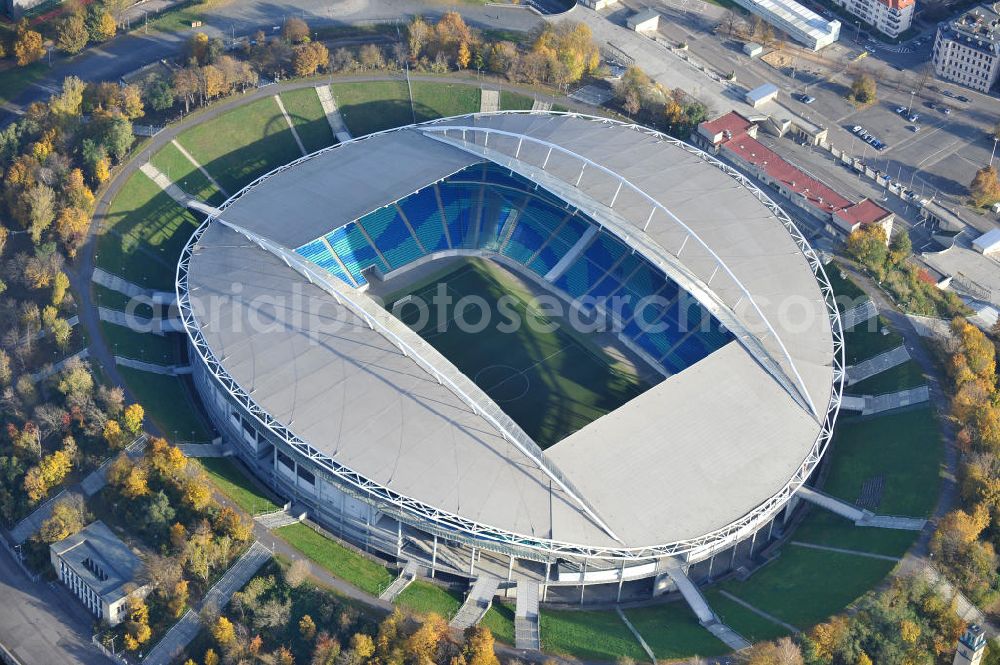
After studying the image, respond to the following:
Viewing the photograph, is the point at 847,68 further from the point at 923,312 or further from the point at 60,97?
the point at 60,97

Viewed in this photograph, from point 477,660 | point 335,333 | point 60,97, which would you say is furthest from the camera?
point 60,97

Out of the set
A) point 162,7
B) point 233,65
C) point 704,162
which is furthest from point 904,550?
point 162,7

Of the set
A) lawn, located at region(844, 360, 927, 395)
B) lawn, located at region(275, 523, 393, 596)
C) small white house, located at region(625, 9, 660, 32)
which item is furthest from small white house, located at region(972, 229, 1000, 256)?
lawn, located at region(275, 523, 393, 596)

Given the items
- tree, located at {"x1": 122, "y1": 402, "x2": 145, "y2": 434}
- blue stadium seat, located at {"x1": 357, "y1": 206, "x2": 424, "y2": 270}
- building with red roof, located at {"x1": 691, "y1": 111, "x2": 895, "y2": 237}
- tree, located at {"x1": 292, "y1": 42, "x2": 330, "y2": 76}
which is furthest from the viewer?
tree, located at {"x1": 292, "y1": 42, "x2": 330, "y2": 76}

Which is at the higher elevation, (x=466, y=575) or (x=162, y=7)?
(x=162, y=7)

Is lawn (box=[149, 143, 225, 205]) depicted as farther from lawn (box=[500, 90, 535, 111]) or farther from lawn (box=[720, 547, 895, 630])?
lawn (box=[720, 547, 895, 630])

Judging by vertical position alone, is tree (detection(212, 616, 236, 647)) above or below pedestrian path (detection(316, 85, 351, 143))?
below
